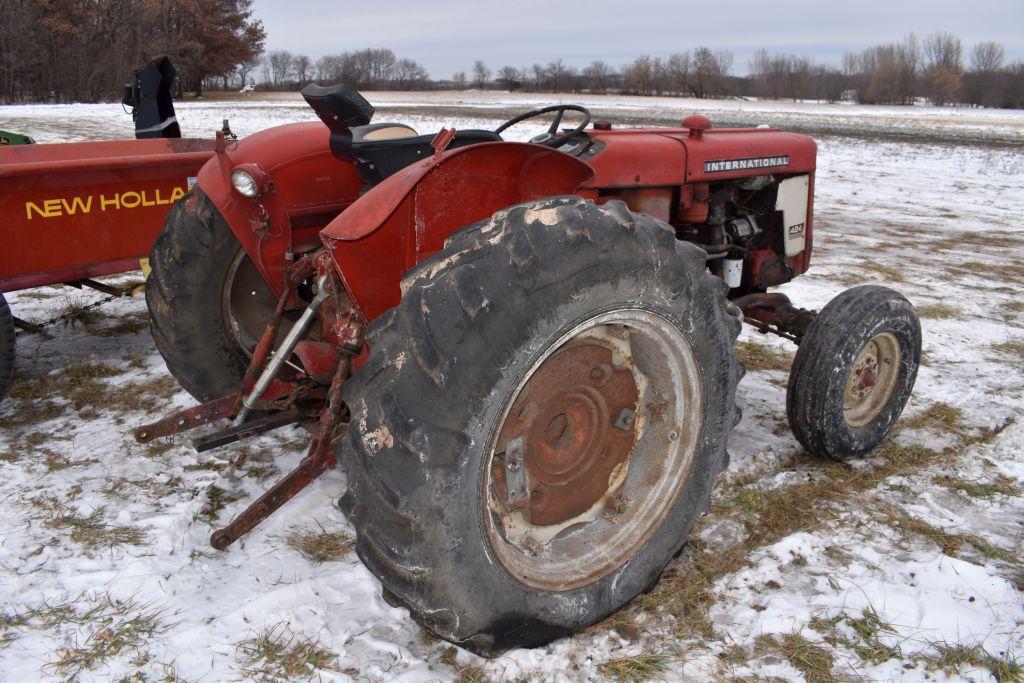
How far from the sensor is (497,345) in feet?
5.44

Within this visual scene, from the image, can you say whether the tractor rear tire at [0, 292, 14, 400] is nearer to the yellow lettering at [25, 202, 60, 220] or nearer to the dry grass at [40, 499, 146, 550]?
the yellow lettering at [25, 202, 60, 220]

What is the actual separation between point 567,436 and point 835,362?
134 centimetres

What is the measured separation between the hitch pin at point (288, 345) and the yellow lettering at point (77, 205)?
228cm

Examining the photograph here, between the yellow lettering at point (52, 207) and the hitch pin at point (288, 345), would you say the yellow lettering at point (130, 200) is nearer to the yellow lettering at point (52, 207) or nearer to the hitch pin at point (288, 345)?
the yellow lettering at point (52, 207)

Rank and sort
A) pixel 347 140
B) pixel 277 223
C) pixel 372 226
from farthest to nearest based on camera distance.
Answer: pixel 277 223 → pixel 347 140 → pixel 372 226

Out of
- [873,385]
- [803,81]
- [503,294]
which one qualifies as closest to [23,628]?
[503,294]

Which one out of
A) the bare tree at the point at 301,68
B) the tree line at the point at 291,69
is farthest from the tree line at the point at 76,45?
the bare tree at the point at 301,68

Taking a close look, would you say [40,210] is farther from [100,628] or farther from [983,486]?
[983,486]

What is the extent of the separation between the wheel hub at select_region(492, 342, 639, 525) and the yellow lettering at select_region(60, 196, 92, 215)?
3212mm

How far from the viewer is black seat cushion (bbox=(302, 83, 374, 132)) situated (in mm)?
2383

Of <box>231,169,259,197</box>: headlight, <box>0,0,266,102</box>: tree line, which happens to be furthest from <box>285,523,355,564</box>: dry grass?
<box>0,0,266,102</box>: tree line

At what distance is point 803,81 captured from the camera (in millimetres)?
63594

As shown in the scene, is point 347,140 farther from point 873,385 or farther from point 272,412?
point 873,385

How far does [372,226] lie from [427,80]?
71788 mm
